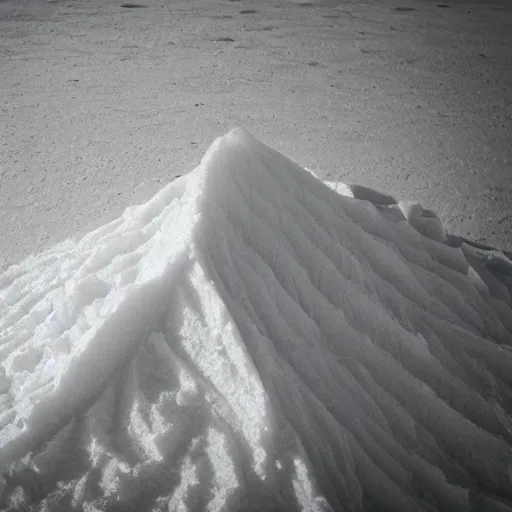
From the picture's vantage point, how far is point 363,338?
204cm

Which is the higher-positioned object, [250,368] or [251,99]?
[251,99]

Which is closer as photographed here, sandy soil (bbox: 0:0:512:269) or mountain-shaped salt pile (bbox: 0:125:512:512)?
mountain-shaped salt pile (bbox: 0:125:512:512)

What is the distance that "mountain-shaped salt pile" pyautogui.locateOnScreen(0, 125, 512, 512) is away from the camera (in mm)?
1622

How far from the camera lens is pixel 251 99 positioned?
4.81 meters

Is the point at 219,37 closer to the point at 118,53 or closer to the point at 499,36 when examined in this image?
the point at 118,53

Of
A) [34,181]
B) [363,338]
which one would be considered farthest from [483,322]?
[34,181]

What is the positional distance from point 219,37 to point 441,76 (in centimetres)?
257

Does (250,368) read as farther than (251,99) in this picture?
No

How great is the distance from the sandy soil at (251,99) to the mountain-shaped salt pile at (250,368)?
1.24 metres

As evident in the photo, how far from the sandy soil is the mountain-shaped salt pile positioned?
1.24 m

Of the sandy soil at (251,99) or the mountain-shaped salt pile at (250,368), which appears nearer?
the mountain-shaped salt pile at (250,368)

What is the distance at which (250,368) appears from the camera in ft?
5.66

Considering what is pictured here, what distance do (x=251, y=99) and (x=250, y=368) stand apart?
3.59m

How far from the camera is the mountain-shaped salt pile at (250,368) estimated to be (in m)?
1.62
